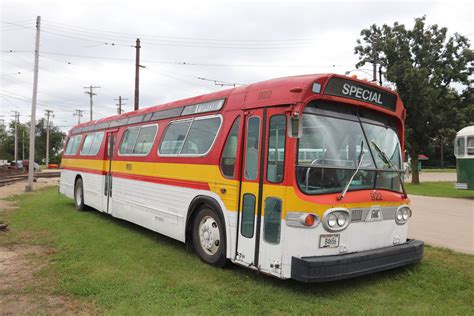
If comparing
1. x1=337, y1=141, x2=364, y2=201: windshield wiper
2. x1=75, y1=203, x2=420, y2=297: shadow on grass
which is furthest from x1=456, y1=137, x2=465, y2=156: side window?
x1=337, y1=141, x2=364, y2=201: windshield wiper

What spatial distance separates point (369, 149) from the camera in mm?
5496

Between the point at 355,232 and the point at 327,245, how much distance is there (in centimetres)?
49

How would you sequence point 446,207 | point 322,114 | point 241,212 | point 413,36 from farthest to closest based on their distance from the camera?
point 413,36, point 446,207, point 241,212, point 322,114

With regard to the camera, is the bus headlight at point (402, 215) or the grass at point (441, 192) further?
the grass at point (441, 192)

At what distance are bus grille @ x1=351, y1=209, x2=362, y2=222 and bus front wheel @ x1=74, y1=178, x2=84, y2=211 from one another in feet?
30.4

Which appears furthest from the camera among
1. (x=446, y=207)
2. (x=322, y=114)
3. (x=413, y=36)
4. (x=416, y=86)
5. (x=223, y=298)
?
(x=413, y=36)

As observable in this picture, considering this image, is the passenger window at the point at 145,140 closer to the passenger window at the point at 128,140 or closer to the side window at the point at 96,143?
the passenger window at the point at 128,140

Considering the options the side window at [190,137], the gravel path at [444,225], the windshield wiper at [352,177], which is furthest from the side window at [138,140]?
the gravel path at [444,225]

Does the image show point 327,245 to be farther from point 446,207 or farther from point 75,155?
point 446,207

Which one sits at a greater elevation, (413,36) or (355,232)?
(413,36)

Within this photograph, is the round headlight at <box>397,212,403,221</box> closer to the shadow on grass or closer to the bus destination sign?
the shadow on grass

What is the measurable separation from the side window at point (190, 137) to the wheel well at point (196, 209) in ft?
2.45

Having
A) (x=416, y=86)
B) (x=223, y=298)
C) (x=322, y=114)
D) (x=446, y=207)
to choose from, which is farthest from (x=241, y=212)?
(x=416, y=86)

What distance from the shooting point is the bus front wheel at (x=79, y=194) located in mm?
12133
